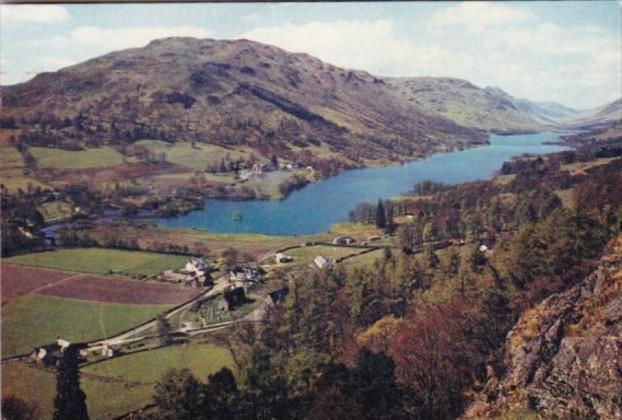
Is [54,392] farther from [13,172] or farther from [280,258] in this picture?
[280,258]

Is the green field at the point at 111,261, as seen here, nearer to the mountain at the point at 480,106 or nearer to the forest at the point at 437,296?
the forest at the point at 437,296

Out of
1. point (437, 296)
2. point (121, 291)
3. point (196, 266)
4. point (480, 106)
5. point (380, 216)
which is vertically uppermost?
point (480, 106)

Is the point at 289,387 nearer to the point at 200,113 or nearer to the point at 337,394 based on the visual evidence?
the point at 337,394

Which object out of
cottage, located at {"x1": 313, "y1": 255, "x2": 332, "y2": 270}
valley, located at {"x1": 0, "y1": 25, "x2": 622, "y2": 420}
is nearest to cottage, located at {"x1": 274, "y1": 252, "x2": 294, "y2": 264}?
valley, located at {"x1": 0, "y1": 25, "x2": 622, "y2": 420}

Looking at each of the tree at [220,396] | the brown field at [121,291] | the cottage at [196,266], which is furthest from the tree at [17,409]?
the cottage at [196,266]

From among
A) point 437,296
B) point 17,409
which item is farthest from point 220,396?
point 437,296

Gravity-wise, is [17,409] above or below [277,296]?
below
